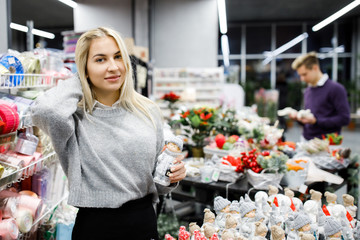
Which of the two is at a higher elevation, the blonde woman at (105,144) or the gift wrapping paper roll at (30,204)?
the blonde woman at (105,144)

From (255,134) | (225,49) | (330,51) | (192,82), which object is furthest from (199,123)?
(330,51)

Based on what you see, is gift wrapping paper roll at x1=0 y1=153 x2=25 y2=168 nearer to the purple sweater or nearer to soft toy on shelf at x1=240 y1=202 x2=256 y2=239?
soft toy on shelf at x1=240 y1=202 x2=256 y2=239

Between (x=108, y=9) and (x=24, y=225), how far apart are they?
527cm

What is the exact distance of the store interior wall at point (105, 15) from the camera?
4711 mm

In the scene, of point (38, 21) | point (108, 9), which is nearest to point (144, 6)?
point (108, 9)

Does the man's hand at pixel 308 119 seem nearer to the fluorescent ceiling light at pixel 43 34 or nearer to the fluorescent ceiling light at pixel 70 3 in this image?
the fluorescent ceiling light at pixel 43 34

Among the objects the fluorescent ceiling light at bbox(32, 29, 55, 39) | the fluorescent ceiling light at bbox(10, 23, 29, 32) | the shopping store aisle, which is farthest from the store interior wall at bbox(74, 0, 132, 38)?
the shopping store aisle

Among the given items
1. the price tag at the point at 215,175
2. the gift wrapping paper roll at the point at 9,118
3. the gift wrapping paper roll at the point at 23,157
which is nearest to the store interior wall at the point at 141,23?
the price tag at the point at 215,175

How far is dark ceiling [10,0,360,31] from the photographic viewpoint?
2.69 metres

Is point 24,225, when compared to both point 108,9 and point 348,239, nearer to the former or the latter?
point 348,239

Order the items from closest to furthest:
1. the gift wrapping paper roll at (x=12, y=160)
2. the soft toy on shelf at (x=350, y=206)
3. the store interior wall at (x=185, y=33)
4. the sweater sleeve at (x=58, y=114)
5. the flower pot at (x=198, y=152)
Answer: the sweater sleeve at (x=58, y=114) → the soft toy on shelf at (x=350, y=206) → the gift wrapping paper roll at (x=12, y=160) → the flower pot at (x=198, y=152) → the store interior wall at (x=185, y=33)

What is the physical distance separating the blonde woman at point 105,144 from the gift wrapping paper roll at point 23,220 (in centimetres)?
37

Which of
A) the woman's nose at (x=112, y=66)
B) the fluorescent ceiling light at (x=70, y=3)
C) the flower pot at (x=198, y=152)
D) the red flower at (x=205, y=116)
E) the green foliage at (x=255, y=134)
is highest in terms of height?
the fluorescent ceiling light at (x=70, y=3)

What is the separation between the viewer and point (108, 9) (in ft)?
20.1
